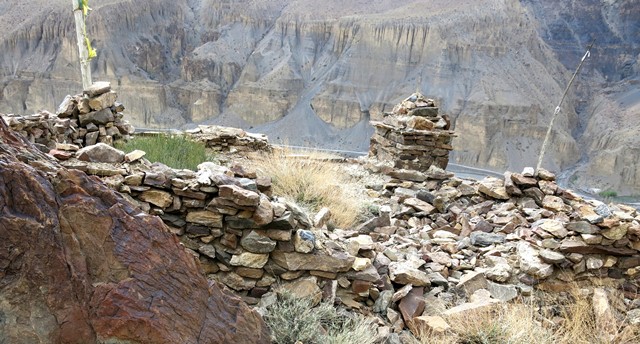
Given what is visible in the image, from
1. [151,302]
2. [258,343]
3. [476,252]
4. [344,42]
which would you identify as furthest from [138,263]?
[344,42]

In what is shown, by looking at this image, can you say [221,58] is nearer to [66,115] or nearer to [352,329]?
[66,115]

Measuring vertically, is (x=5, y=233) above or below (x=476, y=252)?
above

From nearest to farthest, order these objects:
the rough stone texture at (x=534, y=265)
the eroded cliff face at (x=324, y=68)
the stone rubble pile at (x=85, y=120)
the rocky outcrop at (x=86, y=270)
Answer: the rocky outcrop at (x=86, y=270), the rough stone texture at (x=534, y=265), the stone rubble pile at (x=85, y=120), the eroded cliff face at (x=324, y=68)

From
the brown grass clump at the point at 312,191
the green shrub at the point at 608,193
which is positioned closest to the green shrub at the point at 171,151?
the brown grass clump at the point at 312,191

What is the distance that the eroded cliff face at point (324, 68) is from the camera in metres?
43.1

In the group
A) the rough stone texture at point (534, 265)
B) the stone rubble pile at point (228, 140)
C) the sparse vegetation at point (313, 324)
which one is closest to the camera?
the sparse vegetation at point (313, 324)

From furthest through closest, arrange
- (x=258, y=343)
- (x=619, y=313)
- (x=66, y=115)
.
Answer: (x=66, y=115), (x=619, y=313), (x=258, y=343)

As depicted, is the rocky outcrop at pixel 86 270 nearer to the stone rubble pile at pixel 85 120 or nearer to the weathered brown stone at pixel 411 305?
the weathered brown stone at pixel 411 305

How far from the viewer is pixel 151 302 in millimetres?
2104

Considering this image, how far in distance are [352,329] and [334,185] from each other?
11.6 feet

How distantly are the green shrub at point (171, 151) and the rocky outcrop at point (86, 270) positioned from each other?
170 inches

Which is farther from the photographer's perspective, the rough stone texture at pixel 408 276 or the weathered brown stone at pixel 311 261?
the rough stone texture at pixel 408 276

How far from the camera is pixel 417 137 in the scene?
9.40m

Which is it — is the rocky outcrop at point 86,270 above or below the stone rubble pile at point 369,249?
above
